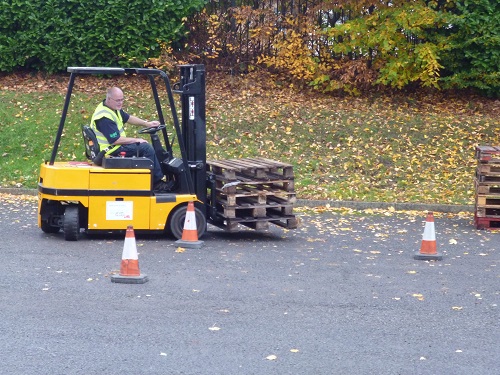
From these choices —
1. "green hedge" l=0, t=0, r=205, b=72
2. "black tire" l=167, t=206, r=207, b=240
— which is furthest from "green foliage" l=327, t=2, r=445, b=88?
"black tire" l=167, t=206, r=207, b=240

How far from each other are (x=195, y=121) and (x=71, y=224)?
2.19 meters

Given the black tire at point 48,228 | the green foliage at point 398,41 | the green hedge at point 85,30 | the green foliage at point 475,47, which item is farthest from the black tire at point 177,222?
the green foliage at point 475,47

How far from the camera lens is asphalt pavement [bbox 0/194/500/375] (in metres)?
6.67

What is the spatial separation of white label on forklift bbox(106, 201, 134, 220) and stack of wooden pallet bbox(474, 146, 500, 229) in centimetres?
536

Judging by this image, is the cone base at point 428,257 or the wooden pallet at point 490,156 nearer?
the cone base at point 428,257

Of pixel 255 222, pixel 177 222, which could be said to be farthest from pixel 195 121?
pixel 255 222

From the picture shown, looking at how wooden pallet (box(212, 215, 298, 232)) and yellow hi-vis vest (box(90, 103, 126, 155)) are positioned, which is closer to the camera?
yellow hi-vis vest (box(90, 103, 126, 155))

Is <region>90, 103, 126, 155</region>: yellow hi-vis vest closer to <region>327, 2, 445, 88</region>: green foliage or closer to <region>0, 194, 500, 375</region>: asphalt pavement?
<region>0, 194, 500, 375</region>: asphalt pavement

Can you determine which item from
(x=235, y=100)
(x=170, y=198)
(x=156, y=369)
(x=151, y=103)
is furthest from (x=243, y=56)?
(x=156, y=369)

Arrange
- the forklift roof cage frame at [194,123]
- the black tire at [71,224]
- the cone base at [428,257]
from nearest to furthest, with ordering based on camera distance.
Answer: the cone base at [428,257] → the black tire at [71,224] → the forklift roof cage frame at [194,123]

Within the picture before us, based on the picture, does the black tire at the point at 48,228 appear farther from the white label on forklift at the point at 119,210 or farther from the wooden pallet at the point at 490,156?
the wooden pallet at the point at 490,156

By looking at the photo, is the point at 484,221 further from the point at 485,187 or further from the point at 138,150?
the point at 138,150

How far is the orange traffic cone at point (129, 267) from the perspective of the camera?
9031 mm

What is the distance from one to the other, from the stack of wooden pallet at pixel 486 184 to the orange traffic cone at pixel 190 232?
182 inches
